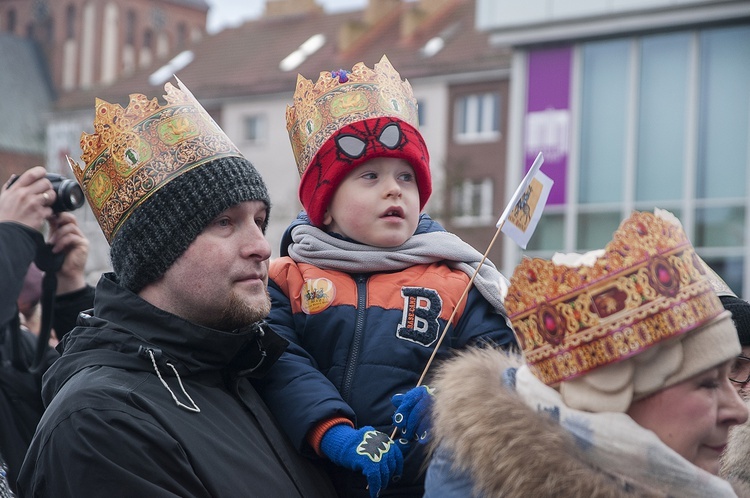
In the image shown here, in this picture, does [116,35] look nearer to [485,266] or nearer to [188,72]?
[188,72]

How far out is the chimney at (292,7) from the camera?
4303 centimetres

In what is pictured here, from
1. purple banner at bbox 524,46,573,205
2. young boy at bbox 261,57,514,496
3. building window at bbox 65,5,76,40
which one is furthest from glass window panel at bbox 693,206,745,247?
building window at bbox 65,5,76,40

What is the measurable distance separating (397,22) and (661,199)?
804 inches

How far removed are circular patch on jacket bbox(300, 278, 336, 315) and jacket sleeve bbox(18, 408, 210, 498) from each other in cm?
68

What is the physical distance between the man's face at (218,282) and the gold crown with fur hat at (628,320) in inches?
42.2

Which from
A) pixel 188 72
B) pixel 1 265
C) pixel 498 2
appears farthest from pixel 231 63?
pixel 1 265

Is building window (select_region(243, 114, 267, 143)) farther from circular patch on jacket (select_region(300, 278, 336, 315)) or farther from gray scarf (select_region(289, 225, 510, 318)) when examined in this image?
circular patch on jacket (select_region(300, 278, 336, 315))

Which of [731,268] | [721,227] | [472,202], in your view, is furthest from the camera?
[472,202]

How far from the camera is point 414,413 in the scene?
124 inches

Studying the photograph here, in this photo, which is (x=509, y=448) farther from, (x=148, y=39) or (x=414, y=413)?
(x=148, y=39)

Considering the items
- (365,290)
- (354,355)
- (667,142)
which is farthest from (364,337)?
(667,142)

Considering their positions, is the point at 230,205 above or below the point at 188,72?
below

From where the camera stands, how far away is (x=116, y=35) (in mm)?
62906

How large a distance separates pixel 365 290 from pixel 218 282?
435mm
